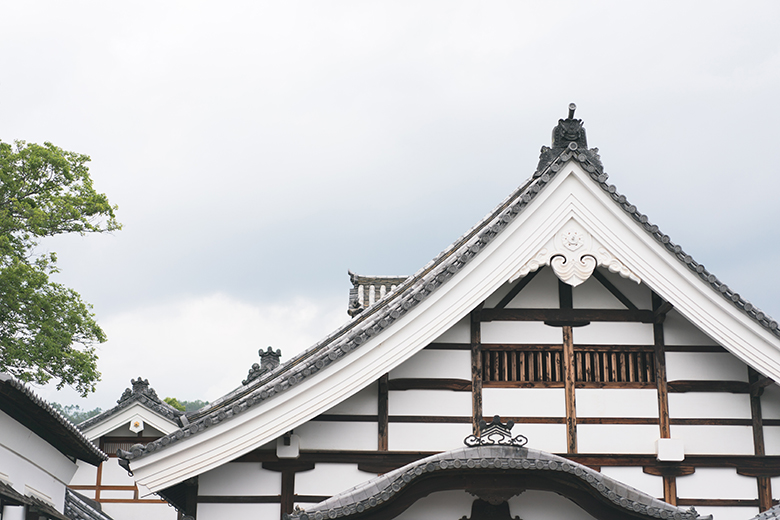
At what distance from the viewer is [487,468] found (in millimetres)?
9461

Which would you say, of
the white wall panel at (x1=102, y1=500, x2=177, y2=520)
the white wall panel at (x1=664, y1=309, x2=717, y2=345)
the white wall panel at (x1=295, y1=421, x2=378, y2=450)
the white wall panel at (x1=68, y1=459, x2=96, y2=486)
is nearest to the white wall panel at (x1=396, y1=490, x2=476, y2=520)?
the white wall panel at (x1=295, y1=421, x2=378, y2=450)

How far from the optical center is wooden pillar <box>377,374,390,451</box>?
11102mm

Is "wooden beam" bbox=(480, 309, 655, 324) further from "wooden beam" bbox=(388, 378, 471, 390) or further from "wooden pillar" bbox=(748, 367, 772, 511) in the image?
"wooden pillar" bbox=(748, 367, 772, 511)

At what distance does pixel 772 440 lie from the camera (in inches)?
449

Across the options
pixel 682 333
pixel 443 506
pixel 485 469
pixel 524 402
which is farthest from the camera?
pixel 682 333

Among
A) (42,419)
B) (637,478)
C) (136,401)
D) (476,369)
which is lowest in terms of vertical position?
(637,478)

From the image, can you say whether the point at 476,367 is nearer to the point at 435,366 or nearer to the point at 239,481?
the point at 435,366

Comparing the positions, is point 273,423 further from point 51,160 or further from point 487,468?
point 51,160

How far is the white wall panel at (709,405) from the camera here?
1148 cm

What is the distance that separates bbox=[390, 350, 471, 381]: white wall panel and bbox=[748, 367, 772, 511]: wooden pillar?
4.30m

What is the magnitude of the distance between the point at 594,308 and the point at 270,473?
217 inches

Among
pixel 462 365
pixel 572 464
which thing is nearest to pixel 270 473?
pixel 462 365

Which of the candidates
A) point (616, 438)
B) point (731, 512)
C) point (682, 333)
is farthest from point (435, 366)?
point (731, 512)

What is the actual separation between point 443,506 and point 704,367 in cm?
466
